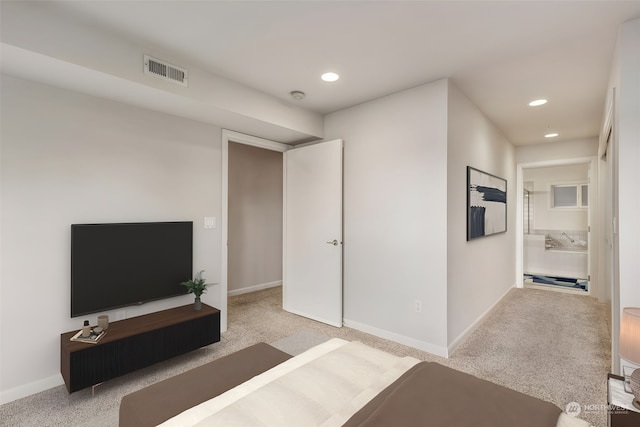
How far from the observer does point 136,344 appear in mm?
2381

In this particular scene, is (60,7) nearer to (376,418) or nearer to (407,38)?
(407,38)

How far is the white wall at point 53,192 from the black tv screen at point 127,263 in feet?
0.30

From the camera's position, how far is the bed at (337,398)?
116 centimetres

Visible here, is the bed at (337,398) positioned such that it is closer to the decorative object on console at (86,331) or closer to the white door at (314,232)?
the decorative object on console at (86,331)

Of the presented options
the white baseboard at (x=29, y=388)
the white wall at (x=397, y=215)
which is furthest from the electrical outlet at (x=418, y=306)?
the white baseboard at (x=29, y=388)

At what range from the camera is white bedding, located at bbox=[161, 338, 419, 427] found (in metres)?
1.17

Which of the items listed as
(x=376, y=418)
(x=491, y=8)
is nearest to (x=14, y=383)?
(x=376, y=418)

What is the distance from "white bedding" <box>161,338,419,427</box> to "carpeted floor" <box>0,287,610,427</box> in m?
1.25

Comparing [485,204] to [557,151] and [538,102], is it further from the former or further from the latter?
[557,151]

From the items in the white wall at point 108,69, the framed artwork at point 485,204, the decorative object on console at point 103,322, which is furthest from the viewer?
the framed artwork at point 485,204

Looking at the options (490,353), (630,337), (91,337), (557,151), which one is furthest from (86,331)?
(557,151)

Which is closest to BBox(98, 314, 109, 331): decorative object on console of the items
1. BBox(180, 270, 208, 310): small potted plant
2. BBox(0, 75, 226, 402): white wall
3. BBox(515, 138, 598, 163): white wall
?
BBox(0, 75, 226, 402): white wall

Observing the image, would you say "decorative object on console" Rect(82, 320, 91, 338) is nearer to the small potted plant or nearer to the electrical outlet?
the small potted plant

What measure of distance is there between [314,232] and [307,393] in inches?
100
